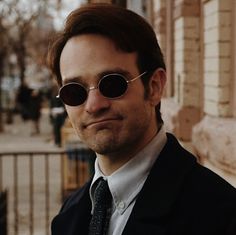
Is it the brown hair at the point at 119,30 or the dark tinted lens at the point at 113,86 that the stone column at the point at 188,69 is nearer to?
the brown hair at the point at 119,30

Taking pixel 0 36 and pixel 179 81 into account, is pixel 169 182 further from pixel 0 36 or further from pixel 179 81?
pixel 0 36

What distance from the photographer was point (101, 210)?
66.9 inches

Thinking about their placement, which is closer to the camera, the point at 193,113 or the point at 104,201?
the point at 104,201

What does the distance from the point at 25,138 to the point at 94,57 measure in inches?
694

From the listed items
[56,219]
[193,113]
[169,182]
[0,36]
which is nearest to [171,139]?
[169,182]

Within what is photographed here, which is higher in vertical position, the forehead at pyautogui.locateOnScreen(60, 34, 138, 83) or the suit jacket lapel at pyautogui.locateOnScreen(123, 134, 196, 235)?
the forehead at pyautogui.locateOnScreen(60, 34, 138, 83)

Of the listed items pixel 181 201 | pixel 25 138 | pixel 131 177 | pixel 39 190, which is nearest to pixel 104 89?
pixel 131 177

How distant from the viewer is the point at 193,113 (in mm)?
6031

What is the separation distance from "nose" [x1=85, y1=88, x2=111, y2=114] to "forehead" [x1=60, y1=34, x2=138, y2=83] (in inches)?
2.1

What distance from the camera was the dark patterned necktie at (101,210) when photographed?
1666mm

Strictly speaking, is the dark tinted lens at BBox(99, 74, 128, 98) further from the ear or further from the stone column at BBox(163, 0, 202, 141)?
the stone column at BBox(163, 0, 202, 141)

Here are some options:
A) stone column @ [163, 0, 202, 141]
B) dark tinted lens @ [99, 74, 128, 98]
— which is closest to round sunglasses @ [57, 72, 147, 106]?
dark tinted lens @ [99, 74, 128, 98]

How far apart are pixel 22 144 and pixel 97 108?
15938 mm

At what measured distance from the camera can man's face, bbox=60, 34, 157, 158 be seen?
1647mm
